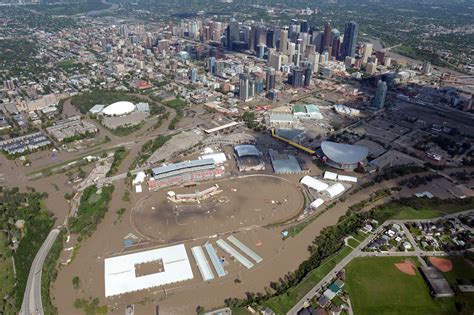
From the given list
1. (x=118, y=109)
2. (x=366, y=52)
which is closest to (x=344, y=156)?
(x=118, y=109)

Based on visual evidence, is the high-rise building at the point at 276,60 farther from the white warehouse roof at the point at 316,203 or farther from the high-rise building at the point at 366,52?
the white warehouse roof at the point at 316,203

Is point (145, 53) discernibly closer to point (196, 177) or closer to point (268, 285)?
point (196, 177)

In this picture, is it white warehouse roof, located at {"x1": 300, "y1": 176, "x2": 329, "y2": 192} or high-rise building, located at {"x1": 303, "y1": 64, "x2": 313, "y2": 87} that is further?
high-rise building, located at {"x1": 303, "y1": 64, "x2": 313, "y2": 87}

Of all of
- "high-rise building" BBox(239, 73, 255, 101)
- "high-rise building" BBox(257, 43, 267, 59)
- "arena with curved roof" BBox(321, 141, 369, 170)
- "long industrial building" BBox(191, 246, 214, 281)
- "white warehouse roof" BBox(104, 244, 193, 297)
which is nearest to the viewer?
"white warehouse roof" BBox(104, 244, 193, 297)

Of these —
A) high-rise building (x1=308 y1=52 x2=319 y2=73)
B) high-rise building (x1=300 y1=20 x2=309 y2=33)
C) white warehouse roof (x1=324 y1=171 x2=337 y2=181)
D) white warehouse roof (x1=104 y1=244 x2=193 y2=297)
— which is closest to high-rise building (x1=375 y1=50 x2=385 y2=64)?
high-rise building (x1=308 y1=52 x2=319 y2=73)

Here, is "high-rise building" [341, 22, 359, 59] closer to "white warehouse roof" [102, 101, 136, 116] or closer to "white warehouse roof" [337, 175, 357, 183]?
"white warehouse roof" [102, 101, 136, 116]

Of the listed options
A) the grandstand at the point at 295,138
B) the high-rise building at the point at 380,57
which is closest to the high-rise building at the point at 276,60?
the high-rise building at the point at 380,57
